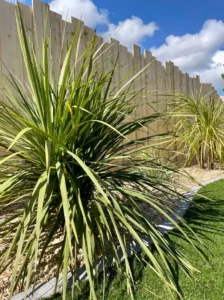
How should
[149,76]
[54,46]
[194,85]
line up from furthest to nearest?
[194,85]
[149,76]
[54,46]

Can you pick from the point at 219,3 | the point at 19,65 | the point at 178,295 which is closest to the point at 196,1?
the point at 219,3

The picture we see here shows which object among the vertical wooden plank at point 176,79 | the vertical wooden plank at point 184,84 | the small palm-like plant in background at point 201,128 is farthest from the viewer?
the vertical wooden plank at point 184,84

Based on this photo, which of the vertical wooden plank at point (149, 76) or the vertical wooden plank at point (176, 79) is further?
the vertical wooden plank at point (176, 79)

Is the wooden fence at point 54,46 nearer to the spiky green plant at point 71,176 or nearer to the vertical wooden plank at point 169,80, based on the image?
the vertical wooden plank at point 169,80

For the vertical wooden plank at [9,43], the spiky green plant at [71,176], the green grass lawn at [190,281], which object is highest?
the vertical wooden plank at [9,43]

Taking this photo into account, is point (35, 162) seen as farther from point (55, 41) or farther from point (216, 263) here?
point (55, 41)

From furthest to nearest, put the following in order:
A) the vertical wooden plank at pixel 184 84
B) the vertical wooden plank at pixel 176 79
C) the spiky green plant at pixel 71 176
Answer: the vertical wooden plank at pixel 184 84, the vertical wooden plank at pixel 176 79, the spiky green plant at pixel 71 176

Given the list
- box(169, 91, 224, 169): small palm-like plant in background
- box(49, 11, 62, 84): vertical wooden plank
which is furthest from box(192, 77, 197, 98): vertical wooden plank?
box(49, 11, 62, 84): vertical wooden plank

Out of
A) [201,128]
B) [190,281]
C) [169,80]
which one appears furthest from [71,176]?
[169,80]

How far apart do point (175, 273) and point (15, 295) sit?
900mm

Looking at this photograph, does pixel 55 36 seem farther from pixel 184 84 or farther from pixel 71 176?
pixel 184 84

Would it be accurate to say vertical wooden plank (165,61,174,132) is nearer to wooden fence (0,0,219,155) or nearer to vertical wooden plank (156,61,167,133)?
wooden fence (0,0,219,155)

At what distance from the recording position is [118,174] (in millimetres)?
1899

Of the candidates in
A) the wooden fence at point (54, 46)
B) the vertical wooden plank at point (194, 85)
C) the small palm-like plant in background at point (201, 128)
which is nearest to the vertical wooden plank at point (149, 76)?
the wooden fence at point (54, 46)
